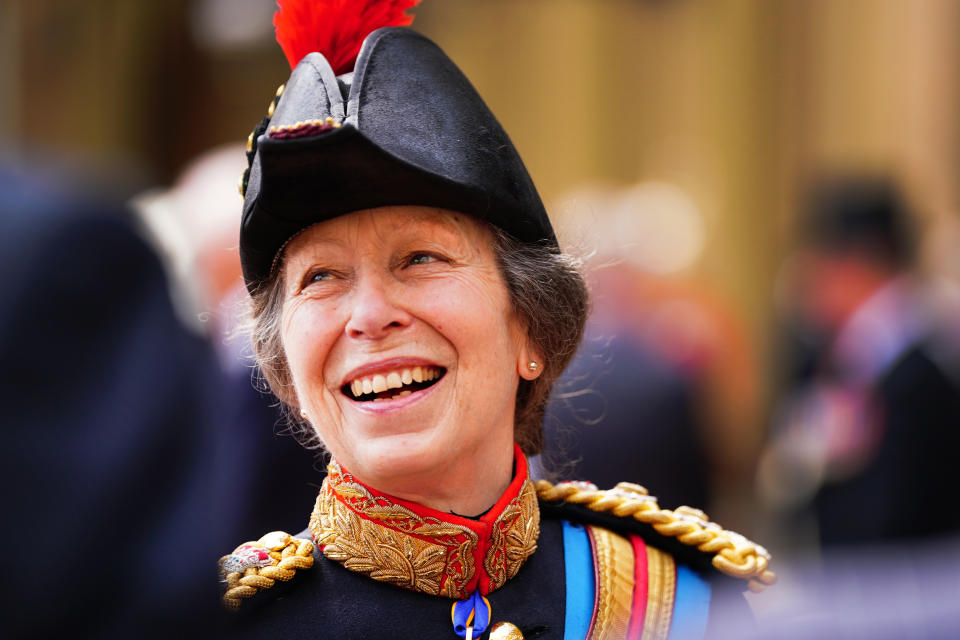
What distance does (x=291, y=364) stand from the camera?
7.92 ft

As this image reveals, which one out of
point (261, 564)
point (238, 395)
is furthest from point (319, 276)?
point (238, 395)

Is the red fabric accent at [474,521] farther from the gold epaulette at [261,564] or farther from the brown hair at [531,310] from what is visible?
the brown hair at [531,310]

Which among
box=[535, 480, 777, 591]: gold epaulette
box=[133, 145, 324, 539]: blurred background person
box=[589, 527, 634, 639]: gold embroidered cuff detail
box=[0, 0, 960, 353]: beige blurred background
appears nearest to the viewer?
box=[589, 527, 634, 639]: gold embroidered cuff detail

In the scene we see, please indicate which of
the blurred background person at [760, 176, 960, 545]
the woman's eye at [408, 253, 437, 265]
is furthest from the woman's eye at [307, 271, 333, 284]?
the blurred background person at [760, 176, 960, 545]

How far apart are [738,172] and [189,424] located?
1021 cm

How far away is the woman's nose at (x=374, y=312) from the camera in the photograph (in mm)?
2287

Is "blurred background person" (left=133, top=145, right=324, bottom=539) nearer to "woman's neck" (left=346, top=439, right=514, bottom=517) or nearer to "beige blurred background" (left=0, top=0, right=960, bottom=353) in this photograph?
"woman's neck" (left=346, top=439, right=514, bottom=517)

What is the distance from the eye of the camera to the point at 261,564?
93.6 inches

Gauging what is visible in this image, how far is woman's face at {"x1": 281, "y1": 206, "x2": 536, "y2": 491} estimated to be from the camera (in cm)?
231

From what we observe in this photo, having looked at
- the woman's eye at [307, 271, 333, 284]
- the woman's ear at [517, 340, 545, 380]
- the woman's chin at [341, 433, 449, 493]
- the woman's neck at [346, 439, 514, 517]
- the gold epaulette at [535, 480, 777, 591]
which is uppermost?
the woman's eye at [307, 271, 333, 284]

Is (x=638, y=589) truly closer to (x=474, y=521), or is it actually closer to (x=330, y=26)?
(x=474, y=521)

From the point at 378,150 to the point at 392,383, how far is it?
45cm

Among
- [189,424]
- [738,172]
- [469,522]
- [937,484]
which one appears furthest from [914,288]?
[189,424]

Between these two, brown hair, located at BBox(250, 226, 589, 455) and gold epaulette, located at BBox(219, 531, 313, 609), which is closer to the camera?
gold epaulette, located at BBox(219, 531, 313, 609)
